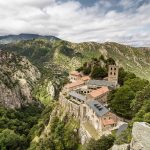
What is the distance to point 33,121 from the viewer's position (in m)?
174

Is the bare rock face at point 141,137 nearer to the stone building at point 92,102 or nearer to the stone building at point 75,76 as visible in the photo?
the stone building at point 92,102

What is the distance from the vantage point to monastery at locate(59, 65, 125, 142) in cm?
8619

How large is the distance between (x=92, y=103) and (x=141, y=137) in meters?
58.7

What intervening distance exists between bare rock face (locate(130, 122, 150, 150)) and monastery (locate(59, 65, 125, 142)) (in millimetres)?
46160

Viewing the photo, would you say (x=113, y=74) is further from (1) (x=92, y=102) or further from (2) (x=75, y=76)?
(1) (x=92, y=102)

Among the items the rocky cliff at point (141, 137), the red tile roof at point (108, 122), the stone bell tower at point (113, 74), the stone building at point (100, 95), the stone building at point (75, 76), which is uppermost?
the rocky cliff at point (141, 137)

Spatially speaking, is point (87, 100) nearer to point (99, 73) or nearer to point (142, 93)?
point (142, 93)

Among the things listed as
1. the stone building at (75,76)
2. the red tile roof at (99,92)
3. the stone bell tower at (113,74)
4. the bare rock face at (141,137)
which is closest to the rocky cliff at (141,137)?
the bare rock face at (141,137)

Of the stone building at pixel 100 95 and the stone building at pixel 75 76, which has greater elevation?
the stone building at pixel 75 76

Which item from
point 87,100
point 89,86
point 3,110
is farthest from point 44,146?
point 3,110

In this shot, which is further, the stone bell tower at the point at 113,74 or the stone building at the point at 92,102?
the stone bell tower at the point at 113,74

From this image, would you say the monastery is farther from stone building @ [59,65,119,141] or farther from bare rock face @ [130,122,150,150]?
bare rock face @ [130,122,150,150]

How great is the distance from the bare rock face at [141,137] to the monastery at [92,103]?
46.2 meters

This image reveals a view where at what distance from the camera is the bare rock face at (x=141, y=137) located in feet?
114
